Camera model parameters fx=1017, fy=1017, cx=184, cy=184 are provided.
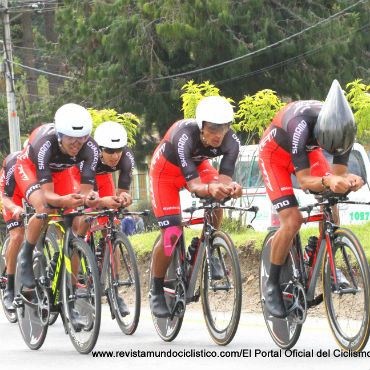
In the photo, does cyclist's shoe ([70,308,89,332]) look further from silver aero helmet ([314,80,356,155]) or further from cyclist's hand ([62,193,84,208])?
silver aero helmet ([314,80,356,155])

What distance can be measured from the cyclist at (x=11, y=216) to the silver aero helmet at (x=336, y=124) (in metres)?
4.86

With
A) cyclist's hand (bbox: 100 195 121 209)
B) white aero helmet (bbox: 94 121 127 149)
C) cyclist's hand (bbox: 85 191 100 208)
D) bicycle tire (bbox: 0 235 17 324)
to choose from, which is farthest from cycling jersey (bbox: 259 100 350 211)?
bicycle tire (bbox: 0 235 17 324)

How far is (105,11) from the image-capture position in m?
33.1

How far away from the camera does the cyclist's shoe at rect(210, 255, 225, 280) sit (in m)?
8.77

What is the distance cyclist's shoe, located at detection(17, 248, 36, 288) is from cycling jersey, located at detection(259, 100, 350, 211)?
2.50 meters

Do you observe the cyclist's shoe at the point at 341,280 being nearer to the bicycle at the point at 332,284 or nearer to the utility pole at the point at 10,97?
the bicycle at the point at 332,284

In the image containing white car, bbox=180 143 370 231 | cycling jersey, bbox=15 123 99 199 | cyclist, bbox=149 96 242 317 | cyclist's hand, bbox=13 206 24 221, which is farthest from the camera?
white car, bbox=180 143 370 231

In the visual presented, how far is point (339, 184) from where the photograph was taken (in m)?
7.38

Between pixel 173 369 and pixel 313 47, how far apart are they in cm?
2443

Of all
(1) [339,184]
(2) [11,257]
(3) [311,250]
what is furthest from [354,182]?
(2) [11,257]

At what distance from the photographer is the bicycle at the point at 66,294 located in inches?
339

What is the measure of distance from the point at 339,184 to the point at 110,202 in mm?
3069

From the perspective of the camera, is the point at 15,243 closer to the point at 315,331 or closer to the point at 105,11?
the point at 315,331

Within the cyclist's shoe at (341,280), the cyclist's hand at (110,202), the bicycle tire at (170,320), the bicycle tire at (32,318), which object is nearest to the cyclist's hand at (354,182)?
the cyclist's shoe at (341,280)
